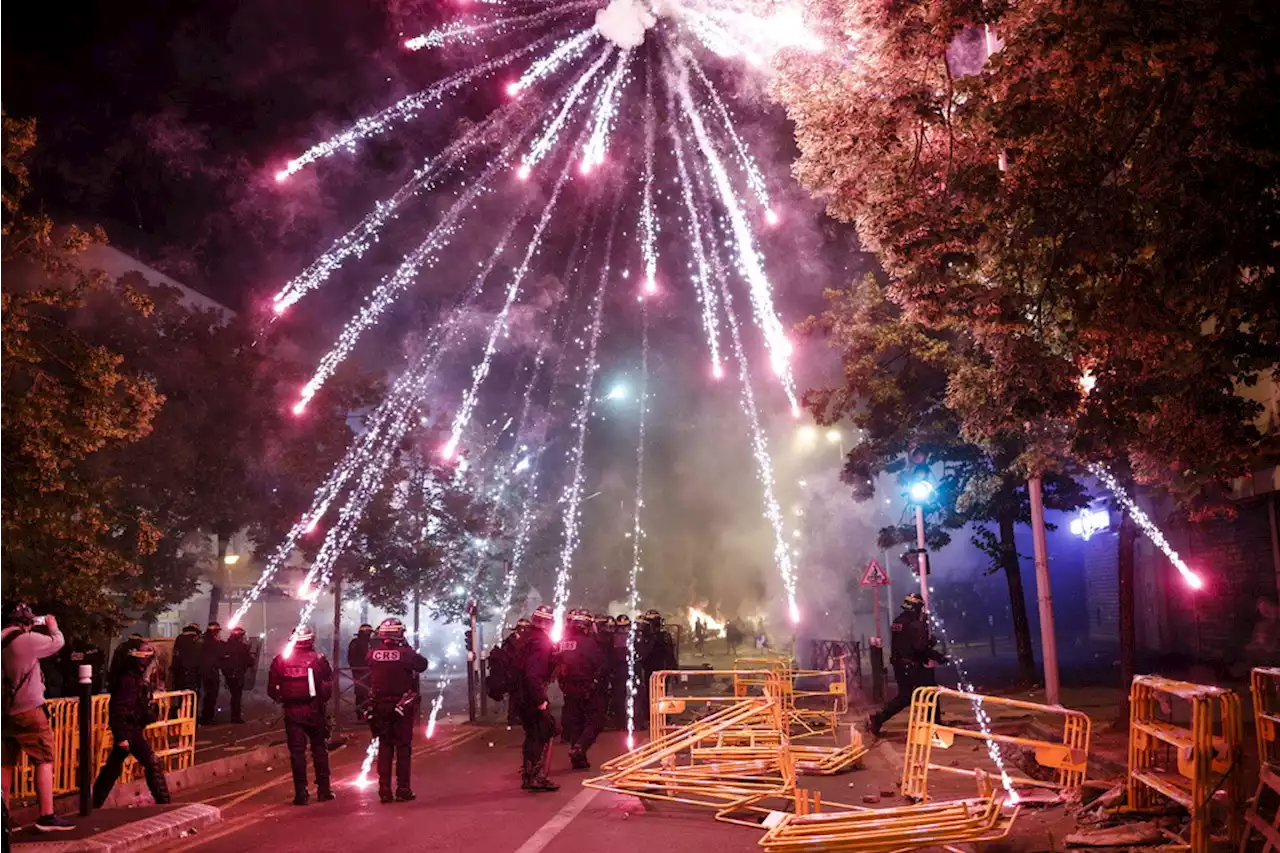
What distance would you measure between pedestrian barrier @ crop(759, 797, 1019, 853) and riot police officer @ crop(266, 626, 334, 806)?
5497 mm

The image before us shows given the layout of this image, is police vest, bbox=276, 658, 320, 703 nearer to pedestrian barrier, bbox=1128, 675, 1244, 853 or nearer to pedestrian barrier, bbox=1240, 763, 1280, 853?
pedestrian barrier, bbox=1128, 675, 1244, 853

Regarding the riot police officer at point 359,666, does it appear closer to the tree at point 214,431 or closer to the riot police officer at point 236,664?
the riot police officer at point 236,664

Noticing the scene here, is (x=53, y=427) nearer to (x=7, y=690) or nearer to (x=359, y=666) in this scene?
(x=7, y=690)

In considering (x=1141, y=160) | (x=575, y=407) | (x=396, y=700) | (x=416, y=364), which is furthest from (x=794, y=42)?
(x=575, y=407)

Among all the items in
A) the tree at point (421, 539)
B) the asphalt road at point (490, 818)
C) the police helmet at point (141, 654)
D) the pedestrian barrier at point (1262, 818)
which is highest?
the tree at point (421, 539)

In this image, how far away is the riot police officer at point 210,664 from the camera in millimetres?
18859

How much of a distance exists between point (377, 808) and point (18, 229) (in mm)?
9063

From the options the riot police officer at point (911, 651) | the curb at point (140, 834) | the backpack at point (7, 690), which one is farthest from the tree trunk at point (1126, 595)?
the backpack at point (7, 690)

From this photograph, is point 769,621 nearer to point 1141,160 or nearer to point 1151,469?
point 1151,469

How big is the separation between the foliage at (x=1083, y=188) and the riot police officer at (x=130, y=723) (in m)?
8.71

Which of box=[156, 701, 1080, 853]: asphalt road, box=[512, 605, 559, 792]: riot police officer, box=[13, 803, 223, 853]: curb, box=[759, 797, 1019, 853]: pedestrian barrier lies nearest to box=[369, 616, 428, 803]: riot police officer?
box=[156, 701, 1080, 853]: asphalt road

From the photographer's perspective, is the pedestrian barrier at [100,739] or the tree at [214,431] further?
the tree at [214,431]

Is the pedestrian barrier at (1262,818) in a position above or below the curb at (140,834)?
above

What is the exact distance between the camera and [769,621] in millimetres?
59281
